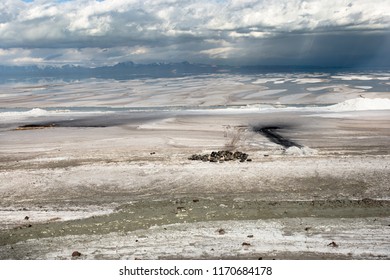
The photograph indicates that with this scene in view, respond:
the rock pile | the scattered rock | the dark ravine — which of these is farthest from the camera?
the dark ravine

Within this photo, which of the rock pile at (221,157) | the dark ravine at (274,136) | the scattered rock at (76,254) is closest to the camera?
the scattered rock at (76,254)

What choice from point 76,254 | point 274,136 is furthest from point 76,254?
point 274,136

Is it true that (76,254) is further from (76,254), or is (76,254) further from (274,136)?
(274,136)

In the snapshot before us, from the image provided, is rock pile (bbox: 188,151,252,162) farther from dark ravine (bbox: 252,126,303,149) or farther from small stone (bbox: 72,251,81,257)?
small stone (bbox: 72,251,81,257)

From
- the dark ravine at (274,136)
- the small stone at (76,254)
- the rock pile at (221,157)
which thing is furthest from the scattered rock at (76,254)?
the dark ravine at (274,136)

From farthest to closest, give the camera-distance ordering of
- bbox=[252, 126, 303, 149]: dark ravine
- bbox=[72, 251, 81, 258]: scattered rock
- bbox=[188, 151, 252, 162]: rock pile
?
bbox=[252, 126, 303, 149]: dark ravine, bbox=[188, 151, 252, 162]: rock pile, bbox=[72, 251, 81, 258]: scattered rock

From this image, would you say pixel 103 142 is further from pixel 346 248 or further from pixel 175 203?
pixel 346 248

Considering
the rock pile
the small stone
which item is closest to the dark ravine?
the rock pile

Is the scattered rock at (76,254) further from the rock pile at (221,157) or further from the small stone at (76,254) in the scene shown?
the rock pile at (221,157)

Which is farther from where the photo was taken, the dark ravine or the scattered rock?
the dark ravine

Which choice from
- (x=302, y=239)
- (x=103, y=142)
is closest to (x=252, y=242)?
(x=302, y=239)

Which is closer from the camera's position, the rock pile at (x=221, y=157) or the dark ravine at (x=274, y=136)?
the rock pile at (x=221, y=157)
